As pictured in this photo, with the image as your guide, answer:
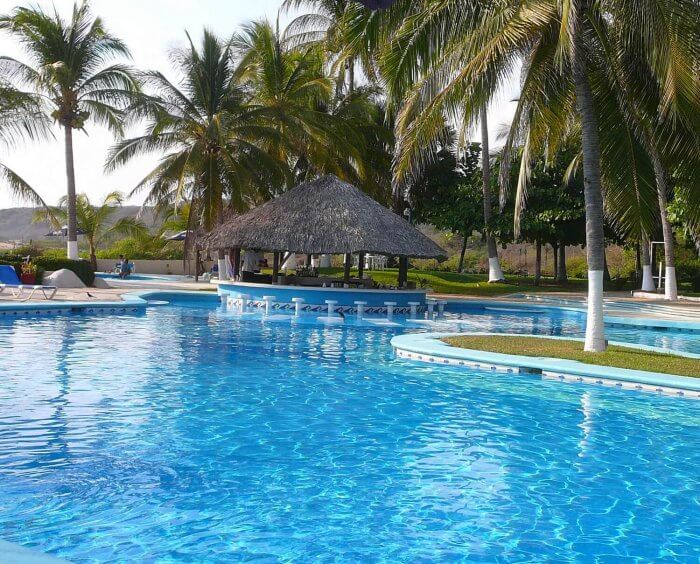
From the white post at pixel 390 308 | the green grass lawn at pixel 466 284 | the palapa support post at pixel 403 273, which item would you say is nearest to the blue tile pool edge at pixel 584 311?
the palapa support post at pixel 403 273

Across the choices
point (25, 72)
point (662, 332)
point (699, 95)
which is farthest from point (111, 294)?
point (699, 95)

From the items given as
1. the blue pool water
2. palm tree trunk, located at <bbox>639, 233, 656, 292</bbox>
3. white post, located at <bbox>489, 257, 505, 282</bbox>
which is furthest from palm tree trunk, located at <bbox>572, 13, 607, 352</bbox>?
white post, located at <bbox>489, 257, 505, 282</bbox>

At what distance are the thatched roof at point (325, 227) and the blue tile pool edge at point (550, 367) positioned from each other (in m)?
8.39

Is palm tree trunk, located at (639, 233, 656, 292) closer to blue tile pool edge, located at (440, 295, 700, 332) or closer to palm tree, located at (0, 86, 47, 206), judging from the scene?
blue tile pool edge, located at (440, 295, 700, 332)

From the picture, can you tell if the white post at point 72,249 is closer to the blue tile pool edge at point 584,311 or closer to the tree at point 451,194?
the blue tile pool edge at point 584,311

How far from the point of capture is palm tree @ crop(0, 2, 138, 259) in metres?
23.2

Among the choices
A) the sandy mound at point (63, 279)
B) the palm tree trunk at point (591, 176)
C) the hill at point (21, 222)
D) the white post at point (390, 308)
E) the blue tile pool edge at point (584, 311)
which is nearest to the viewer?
the palm tree trunk at point (591, 176)

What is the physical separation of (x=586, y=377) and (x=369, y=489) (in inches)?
208

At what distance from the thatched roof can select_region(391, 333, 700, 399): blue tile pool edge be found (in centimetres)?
839

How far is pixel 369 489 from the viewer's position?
19.0 ft

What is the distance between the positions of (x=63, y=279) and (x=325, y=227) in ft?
28.3

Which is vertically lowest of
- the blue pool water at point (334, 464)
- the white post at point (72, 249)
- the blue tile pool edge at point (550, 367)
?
the blue pool water at point (334, 464)

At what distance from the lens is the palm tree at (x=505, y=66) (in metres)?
10.6

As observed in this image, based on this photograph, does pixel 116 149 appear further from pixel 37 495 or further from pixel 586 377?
pixel 37 495
